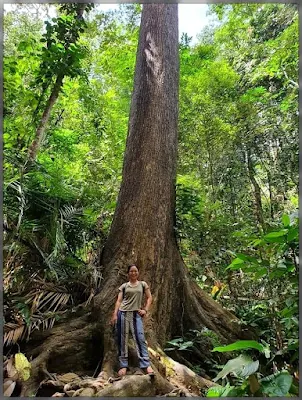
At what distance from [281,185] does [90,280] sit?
4224mm

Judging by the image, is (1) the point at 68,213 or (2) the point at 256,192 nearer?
(1) the point at 68,213

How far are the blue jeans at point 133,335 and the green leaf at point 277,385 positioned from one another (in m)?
1.68

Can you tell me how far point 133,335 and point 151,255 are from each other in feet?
3.23

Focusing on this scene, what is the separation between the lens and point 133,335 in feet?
10.7

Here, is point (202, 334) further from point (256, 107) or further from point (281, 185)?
point (256, 107)

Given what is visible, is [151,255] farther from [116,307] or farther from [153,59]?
[153,59]

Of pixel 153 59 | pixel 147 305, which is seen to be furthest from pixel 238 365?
pixel 153 59

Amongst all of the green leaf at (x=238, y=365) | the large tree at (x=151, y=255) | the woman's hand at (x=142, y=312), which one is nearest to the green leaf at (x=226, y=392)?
the green leaf at (x=238, y=365)

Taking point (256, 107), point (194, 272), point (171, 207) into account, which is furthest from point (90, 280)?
point (256, 107)

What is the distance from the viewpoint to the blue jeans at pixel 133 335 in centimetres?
313

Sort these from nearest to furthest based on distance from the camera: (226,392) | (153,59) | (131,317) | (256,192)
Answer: (226,392)
(131,317)
(153,59)
(256,192)

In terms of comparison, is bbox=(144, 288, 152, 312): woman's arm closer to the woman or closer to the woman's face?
the woman

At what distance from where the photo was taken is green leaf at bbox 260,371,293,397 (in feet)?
4.96

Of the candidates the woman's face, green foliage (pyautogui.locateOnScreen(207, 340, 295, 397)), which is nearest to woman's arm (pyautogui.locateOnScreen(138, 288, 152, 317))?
the woman's face
